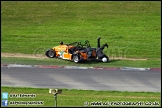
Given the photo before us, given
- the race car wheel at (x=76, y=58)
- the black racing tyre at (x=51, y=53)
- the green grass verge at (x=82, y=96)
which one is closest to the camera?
the green grass verge at (x=82, y=96)

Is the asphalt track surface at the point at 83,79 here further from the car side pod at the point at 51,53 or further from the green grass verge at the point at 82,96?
the car side pod at the point at 51,53

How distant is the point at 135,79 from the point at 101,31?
58.0 ft

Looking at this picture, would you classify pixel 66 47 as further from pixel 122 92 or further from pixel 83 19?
pixel 83 19

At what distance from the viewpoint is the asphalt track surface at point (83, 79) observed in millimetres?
26438

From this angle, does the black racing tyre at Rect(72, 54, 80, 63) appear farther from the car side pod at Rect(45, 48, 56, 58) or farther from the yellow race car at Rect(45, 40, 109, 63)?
the car side pod at Rect(45, 48, 56, 58)

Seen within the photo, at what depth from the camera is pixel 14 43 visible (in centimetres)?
3991

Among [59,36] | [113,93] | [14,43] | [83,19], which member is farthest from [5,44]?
[113,93]

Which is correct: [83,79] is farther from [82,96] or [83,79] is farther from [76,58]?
[76,58]

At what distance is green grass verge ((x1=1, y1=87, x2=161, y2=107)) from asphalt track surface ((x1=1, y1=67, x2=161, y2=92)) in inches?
40.3

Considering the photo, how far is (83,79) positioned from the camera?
27.8m

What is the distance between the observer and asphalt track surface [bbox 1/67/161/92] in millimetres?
26438

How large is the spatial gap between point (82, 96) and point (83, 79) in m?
3.89

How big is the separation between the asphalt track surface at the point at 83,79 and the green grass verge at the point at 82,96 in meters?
1.02

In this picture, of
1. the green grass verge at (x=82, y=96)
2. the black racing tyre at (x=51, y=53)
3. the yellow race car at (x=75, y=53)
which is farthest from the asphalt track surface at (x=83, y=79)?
the black racing tyre at (x=51, y=53)
